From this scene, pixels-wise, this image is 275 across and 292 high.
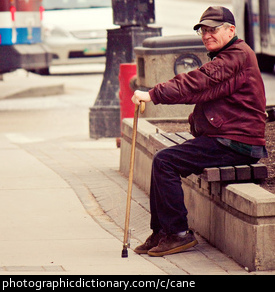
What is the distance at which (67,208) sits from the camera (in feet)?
24.0

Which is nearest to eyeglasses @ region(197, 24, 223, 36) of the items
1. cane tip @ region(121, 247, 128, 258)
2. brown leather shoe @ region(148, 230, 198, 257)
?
brown leather shoe @ region(148, 230, 198, 257)

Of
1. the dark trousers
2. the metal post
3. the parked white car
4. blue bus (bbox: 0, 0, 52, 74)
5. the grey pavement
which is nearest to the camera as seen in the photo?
the grey pavement

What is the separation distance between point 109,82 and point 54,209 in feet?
15.9

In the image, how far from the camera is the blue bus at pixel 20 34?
1541 cm

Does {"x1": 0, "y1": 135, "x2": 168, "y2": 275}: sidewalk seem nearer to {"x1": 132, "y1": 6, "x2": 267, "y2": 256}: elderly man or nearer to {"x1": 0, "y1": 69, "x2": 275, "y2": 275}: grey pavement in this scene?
{"x1": 0, "y1": 69, "x2": 275, "y2": 275}: grey pavement

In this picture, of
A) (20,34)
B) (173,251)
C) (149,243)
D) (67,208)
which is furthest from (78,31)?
(173,251)

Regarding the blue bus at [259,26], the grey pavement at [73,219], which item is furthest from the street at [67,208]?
the blue bus at [259,26]

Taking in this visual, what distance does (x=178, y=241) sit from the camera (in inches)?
232

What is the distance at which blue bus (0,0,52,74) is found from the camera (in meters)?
15.4

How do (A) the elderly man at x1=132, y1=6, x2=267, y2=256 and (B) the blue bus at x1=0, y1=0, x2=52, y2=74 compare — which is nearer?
(A) the elderly man at x1=132, y1=6, x2=267, y2=256

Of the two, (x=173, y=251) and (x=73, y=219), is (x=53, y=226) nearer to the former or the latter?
(x=73, y=219)

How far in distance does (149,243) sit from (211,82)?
1137 millimetres
